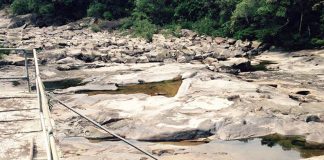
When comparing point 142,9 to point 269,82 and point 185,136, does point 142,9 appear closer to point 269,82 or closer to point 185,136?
point 269,82

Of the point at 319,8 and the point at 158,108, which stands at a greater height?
the point at 319,8

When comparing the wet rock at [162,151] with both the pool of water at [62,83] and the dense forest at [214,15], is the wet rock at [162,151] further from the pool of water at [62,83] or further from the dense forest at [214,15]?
the dense forest at [214,15]

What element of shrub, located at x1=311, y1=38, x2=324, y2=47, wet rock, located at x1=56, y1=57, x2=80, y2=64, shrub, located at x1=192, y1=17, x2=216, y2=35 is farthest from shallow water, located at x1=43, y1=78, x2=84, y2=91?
shrub, located at x1=192, y1=17, x2=216, y2=35

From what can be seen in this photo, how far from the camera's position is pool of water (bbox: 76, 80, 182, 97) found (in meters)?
16.8

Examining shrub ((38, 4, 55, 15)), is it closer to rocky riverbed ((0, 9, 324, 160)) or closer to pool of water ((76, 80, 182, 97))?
rocky riverbed ((0, 9, 324, 160))

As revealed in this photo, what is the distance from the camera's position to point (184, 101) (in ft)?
45.7

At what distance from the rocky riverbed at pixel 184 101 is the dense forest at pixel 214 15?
282 centimetres

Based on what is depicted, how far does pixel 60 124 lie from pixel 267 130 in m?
5.71

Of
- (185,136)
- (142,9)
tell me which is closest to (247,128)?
(185,136)

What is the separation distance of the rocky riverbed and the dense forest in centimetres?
282

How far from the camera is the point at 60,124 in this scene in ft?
40.3

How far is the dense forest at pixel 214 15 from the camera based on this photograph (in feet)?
94.0

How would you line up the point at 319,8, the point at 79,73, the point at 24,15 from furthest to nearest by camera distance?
the point at 24,15
the point at 319,8
the point at 79,73

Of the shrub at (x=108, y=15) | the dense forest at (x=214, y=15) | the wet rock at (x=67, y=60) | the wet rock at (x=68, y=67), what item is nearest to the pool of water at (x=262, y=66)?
the dense forest at (x=214, y=15)
